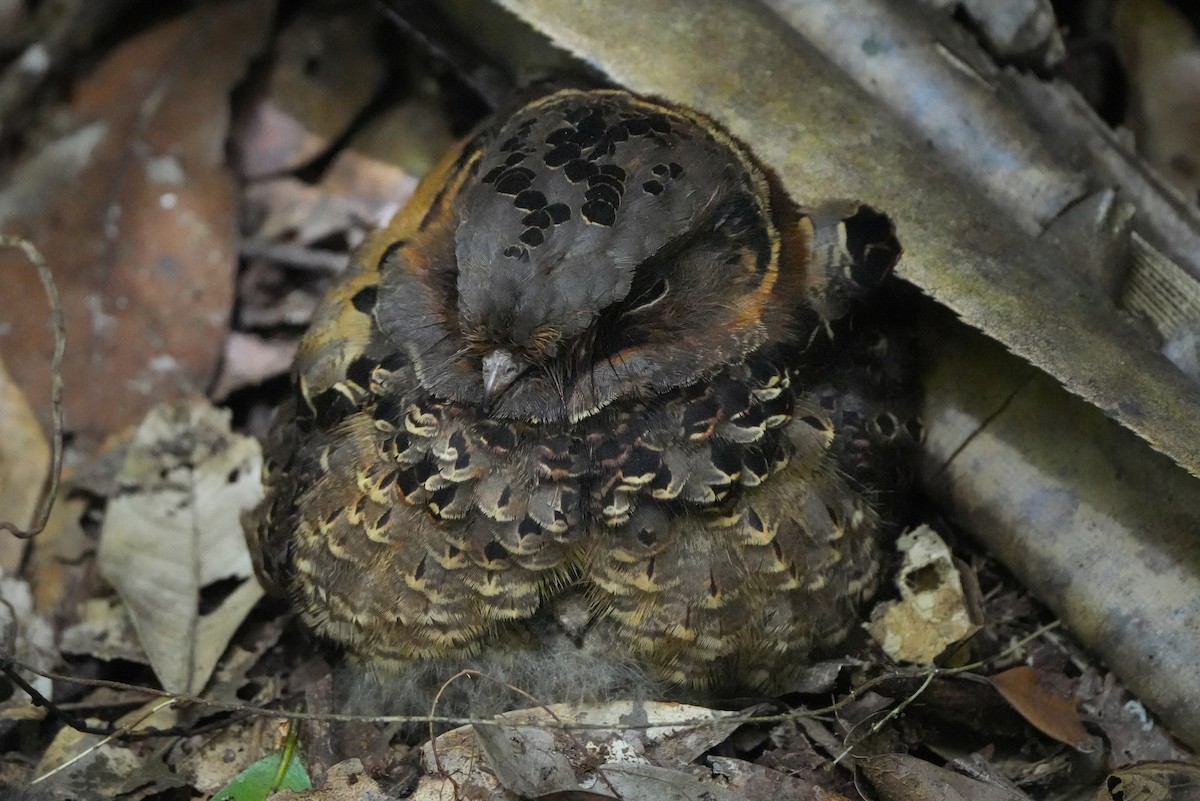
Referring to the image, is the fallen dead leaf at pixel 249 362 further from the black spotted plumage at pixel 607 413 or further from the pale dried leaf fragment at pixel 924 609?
the pale dried leaf fragment at pixel 924 609

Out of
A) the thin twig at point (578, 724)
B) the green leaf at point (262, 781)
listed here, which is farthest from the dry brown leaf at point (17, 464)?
the green leaf at point (262, 781)

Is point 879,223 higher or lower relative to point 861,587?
higher

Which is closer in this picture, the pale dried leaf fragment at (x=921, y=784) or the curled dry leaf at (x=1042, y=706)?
the pale dried leaf fragment at (x=921, y=784)

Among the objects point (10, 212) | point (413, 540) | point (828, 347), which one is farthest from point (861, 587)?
point (10, 212)

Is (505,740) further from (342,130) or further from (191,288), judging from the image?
(342,130)

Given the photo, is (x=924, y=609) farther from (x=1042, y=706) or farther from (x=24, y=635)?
(x=24, y=635)

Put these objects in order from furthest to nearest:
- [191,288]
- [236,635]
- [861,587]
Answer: [191,288]
[236,635]
[861,587]

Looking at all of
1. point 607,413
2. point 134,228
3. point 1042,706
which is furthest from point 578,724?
point 134,228

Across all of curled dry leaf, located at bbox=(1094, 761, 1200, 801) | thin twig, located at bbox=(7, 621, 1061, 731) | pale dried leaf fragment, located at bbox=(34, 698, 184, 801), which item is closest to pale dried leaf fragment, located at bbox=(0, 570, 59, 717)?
pale dried leaf fragment, located at bbox=(34, 698, 184, 801)
